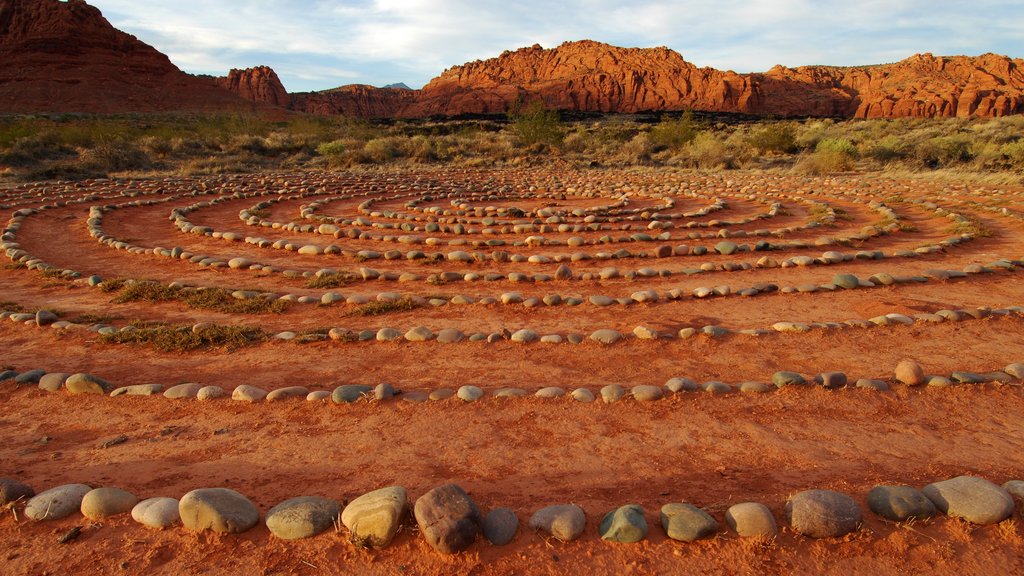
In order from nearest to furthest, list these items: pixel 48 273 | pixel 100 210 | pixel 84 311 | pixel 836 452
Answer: pixel 836 452, pixel 84 311, pixel 48 273, pixel 100 210

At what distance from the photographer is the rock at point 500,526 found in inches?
95.0

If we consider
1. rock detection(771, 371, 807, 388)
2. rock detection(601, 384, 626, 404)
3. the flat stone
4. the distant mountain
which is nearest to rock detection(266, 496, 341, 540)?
the flat stone

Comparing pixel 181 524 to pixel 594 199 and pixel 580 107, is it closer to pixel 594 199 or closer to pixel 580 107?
pixel 594 199

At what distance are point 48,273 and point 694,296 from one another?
7.45 m

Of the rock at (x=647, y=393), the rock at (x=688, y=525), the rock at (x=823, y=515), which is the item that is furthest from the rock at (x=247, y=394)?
the rock at (x=823, y=515)

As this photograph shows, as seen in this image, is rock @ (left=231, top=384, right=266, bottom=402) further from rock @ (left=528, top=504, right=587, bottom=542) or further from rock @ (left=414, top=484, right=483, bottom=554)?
rock @ (left=528, top=504, right=587, bottom=542)

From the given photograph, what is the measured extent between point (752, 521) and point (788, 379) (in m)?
1.77

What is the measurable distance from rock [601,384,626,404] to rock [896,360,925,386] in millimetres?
1898

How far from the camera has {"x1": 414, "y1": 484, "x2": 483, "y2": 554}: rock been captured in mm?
2324

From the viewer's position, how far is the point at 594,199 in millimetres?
13570

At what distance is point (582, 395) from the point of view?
3.79 m

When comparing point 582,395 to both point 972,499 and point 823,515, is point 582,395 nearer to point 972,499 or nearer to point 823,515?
point 823,515

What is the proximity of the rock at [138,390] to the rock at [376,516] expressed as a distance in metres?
2.20

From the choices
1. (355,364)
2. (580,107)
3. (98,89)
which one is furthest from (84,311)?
(580,107)
